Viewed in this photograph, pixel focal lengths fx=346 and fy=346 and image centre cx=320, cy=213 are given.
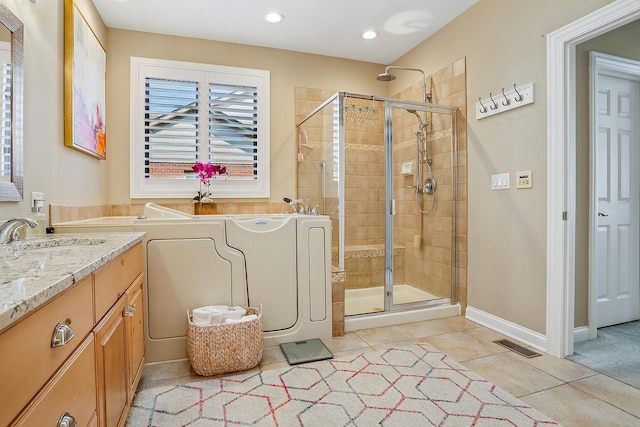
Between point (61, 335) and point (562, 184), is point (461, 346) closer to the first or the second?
point (562, 184)

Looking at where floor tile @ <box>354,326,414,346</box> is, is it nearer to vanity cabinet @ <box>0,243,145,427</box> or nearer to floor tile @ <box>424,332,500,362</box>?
floor tile @ <box>424,332,500,362</box>

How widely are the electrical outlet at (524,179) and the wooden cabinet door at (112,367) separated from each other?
259 centimetres

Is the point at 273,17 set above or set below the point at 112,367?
above

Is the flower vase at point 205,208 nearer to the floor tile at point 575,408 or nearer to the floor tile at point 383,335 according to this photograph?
the floor tile at point 383,335

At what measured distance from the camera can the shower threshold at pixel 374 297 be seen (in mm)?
2943

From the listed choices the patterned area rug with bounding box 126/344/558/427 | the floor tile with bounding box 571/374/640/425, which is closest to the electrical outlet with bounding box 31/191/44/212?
the patterned area rug with bounding box 126/344/558/427

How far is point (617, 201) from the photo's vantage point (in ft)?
9.29

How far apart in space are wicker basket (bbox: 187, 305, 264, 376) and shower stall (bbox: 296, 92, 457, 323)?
1033 millimetres

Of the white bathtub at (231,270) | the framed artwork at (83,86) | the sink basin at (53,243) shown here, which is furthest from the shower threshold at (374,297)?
the framed artwork at (83,86)

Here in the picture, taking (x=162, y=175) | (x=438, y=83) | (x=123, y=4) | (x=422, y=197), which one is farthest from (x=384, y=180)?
(x=123, y=4)

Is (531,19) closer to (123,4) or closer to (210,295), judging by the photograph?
(210,295)

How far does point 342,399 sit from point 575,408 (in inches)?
45.0

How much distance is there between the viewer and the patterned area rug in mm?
1613

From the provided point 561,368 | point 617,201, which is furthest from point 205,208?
point 617,201
